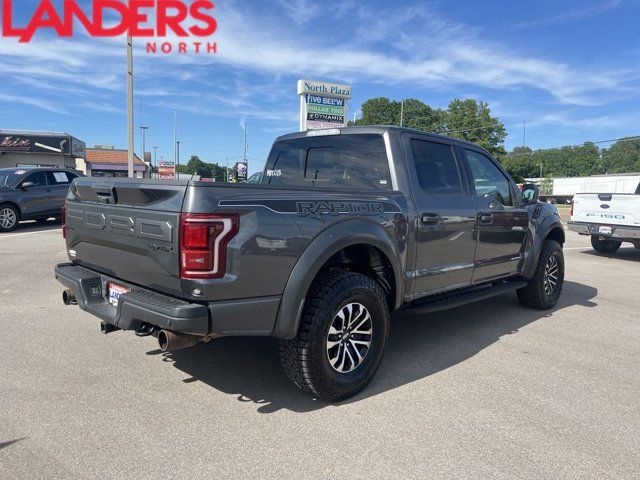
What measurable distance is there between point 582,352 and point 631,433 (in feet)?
5.15

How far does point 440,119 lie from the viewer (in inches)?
2783

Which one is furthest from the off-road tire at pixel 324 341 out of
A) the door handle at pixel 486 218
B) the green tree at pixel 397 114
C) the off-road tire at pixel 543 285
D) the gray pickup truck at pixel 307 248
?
the green tree at pixel 397 114

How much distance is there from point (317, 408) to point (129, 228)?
5.56 ft

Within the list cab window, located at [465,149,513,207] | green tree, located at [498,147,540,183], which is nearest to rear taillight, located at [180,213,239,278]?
cab window, located at [465,149,513,207]

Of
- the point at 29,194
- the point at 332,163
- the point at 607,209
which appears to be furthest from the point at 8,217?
the point at 607,209

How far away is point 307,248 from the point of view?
3010mm

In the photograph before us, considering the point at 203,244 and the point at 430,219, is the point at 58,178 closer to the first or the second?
the point at 430,219

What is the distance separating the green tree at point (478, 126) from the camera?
6212 cm

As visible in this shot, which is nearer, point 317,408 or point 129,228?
point 129,228

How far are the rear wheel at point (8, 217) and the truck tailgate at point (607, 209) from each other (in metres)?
13.8

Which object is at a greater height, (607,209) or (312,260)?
(607,209)

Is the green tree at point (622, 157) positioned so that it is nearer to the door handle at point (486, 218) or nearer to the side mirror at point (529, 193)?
the side mirror at point (529, 193)

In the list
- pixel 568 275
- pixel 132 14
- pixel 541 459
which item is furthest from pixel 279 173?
pixel 132 14

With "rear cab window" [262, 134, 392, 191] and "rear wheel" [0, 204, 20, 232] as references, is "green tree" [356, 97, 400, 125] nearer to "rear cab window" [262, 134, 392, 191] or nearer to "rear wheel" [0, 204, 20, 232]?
"rear wheel" [0, 204, 20, 232]
